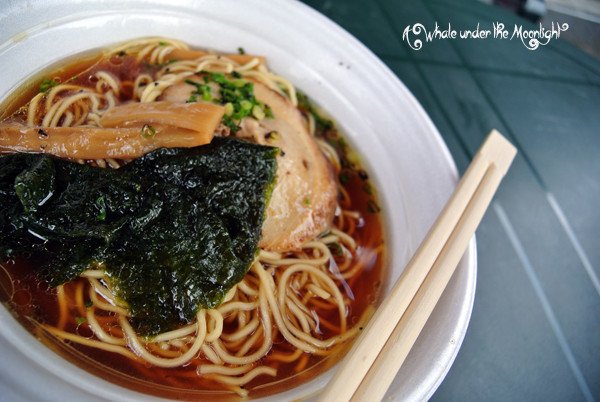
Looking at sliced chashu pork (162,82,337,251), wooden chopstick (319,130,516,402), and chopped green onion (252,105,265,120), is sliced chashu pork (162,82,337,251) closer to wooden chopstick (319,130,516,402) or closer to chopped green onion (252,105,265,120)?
chopped green onion (252,105,265,120)

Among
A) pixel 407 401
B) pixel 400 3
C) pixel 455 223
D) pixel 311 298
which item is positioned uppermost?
pixel 400 3

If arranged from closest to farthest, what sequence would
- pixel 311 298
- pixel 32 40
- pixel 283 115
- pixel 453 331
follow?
pixel 453 331, pixel 32 40, pixel 311 298, pixel 283 115

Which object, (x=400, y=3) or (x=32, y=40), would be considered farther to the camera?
(x=400, y=3)

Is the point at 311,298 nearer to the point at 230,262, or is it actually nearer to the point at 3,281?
the point at 230,262

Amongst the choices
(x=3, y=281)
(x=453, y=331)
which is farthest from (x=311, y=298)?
(x=3, y=281)

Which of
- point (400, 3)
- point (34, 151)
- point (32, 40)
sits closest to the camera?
point (34, 151)

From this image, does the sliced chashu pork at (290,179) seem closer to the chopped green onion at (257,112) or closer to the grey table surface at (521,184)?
the chopped green onion at (257,112)

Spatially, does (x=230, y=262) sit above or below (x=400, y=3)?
below

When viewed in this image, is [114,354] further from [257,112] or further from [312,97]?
[312,97]

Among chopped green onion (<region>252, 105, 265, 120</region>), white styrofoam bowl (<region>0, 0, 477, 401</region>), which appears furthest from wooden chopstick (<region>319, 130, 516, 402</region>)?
chopped green onion (<region>252, 105, 265, 120</region>)
